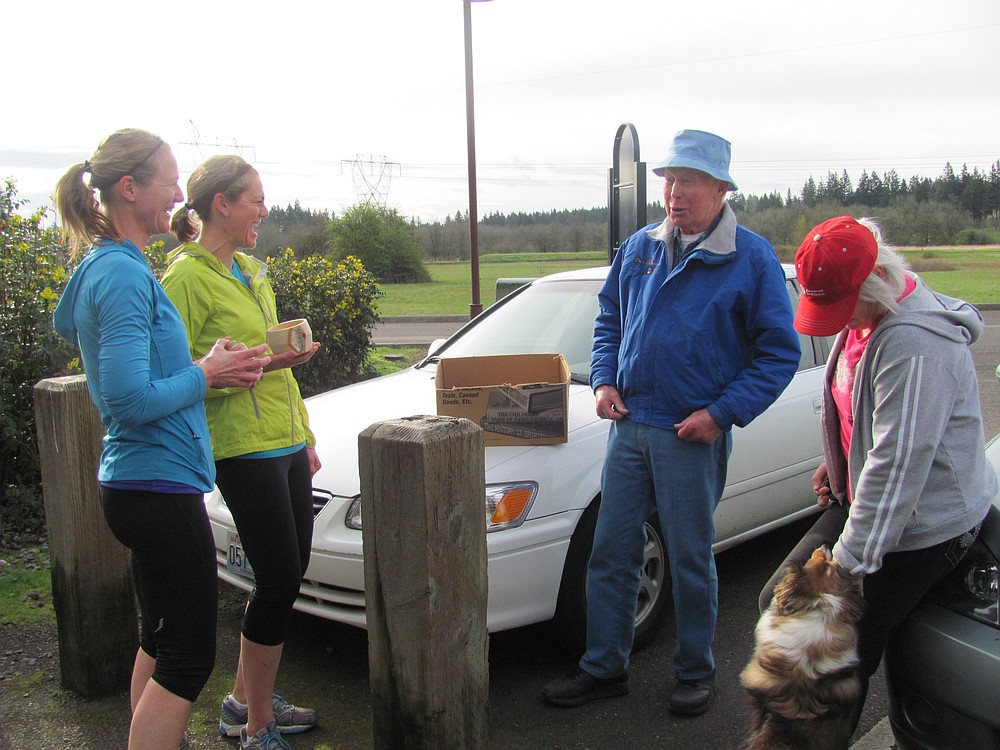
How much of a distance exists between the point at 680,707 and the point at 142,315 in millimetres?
2316

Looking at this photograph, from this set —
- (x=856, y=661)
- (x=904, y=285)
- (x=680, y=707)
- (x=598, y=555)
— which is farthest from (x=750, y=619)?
(x=904, y=285)

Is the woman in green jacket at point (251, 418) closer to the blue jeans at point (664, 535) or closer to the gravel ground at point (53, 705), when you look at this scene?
the gravel ground at point (53, 705)

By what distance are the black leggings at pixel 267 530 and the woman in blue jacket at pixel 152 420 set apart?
273mm

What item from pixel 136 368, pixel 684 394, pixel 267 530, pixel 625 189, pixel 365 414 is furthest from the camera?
pixel 625 189

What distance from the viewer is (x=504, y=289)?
10188 mm

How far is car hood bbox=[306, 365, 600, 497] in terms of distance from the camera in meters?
3.30

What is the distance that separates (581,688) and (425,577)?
1634 millimetres

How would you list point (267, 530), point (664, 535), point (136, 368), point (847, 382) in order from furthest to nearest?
1. point (664, 535)
2. point (267, 530)
3. point (847, 382)
4. point (136, 368)

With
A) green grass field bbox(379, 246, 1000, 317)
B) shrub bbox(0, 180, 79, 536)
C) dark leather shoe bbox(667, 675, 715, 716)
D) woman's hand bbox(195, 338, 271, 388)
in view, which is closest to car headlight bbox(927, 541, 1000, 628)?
dark leather shoe bbox(667, 675, 715, 716)

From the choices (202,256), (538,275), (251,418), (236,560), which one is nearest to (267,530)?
(251,418)

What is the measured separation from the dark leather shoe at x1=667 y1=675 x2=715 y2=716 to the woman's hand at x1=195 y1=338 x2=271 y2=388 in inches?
76.9

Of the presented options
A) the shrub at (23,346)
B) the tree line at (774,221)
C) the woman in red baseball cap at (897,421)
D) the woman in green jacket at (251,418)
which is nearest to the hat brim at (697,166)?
the woman in red baseball cap at (897,421)

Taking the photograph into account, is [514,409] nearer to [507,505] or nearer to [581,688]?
[507,505]

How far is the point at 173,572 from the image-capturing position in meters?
2.15
